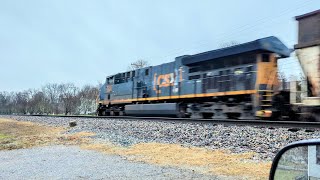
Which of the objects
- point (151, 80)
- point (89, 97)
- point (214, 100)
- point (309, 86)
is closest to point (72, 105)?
point (89, 97)

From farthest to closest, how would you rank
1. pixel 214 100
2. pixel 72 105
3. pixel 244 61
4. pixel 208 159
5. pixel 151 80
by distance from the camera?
pixel 72 105, pixel 151 80, pixel 214 100, pixel 244 61, pixel 208 159

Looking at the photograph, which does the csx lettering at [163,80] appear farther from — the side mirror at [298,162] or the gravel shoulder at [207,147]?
the side mirror at [298,162]

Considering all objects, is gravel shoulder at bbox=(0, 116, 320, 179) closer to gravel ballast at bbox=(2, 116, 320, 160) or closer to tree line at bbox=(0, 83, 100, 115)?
gravel ballast at bbox=(2, 116, 320, 160)

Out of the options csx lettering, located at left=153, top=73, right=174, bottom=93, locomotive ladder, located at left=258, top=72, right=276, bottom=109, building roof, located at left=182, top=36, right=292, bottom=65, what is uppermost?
building roof, located at left=182, top=36, right=292, bottom=65

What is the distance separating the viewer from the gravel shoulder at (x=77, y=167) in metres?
5.72

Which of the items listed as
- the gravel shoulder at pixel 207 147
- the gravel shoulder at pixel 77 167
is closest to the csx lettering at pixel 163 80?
the gravel shoulder at pixel 207 147

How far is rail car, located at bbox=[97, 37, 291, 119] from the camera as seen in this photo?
46.3ft

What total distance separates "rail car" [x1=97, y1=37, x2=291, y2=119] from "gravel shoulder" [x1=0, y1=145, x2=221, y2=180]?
8.03 metres

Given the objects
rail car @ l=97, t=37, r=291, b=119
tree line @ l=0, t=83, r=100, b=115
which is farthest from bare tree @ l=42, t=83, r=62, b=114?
rail car @ l=97, t=37, r=291, b=119

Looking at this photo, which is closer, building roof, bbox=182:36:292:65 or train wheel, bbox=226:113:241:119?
building roof, bbox=182:36:292:65

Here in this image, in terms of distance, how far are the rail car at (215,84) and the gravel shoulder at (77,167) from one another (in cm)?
803

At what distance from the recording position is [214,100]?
53.2 ft

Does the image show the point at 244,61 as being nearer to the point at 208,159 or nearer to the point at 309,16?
the point at 309,16

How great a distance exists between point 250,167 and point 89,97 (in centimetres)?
7376
